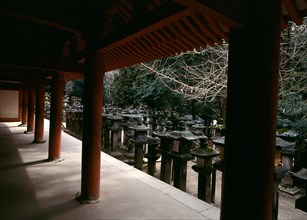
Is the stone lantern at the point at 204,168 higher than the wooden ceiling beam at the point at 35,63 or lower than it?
lower

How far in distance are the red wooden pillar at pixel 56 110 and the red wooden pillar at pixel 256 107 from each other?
5263 mm

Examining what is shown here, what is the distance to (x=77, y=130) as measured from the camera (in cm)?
1247

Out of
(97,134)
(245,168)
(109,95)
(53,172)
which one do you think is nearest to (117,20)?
(97,134)

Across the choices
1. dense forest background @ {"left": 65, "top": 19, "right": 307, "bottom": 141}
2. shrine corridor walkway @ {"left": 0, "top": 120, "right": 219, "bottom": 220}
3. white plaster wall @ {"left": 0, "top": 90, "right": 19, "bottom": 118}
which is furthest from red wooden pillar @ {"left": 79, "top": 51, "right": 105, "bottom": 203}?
white plaster wall @ {"left": 0, "top": 90, "right": 19, "bottom": 118}

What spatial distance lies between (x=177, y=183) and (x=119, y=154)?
14.3ft

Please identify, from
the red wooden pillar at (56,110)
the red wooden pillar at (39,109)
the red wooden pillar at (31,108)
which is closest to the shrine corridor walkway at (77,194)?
the red wooden pillar at (56,110)

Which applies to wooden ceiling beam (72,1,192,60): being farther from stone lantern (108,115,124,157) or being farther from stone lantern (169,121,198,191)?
stone lantern (108,115,124,157)

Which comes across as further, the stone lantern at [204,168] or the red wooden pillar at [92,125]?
the stone lantern at [204,168]

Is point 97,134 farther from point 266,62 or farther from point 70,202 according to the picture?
point 266,62

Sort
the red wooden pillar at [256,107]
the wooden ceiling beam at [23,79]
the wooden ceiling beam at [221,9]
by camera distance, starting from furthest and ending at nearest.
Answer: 1. the wooden ceiling beam at [23,79]
2. the red wooden pillar at [256,107]
3. the wooden ceiling beam at [221,9]

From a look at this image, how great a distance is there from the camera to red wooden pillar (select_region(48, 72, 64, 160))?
620 cm

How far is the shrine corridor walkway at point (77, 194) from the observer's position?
3555 mm

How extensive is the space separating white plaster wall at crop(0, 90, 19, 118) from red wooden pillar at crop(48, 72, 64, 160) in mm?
11562

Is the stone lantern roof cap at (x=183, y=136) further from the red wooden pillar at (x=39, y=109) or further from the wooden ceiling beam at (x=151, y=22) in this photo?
the red wooden pillar at (x=39, y=109)
